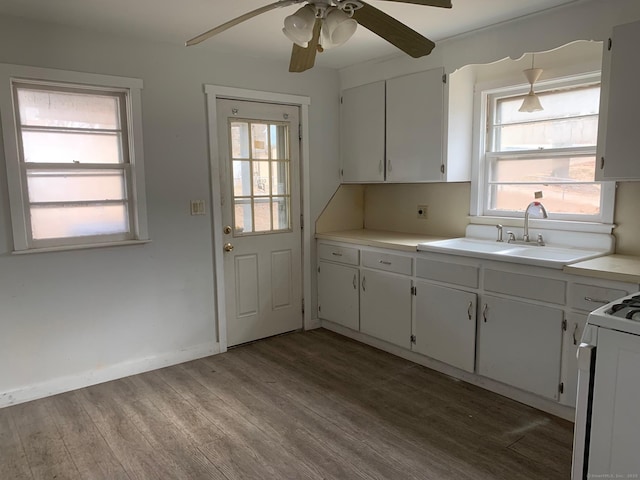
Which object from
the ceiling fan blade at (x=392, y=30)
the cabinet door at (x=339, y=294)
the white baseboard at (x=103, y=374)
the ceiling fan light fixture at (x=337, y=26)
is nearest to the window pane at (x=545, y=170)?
the cabinet door at (x=339, y=294)

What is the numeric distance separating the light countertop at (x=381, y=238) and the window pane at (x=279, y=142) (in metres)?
0.77

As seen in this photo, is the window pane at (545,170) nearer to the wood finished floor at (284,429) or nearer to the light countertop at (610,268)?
the light countertop at (610,268)

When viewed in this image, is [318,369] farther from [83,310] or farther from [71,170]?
[71,170]

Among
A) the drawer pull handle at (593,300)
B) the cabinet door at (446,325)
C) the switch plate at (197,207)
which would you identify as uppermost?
the switch plate at (197,207)

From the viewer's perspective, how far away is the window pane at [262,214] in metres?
3.80

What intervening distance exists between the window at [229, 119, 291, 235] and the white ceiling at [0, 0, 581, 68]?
26.7 inches

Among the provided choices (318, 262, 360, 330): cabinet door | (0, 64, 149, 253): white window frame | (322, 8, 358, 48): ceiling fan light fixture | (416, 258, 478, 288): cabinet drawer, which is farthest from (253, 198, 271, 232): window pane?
(322, 8, 358, 48): ceiling fan light fixture

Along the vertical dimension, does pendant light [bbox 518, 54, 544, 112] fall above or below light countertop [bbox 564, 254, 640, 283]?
above

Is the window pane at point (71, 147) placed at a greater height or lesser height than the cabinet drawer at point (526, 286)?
greater

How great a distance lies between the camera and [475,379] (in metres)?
3.04

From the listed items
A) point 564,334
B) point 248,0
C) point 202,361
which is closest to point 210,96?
point 248,0

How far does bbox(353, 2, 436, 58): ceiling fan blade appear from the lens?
1767 millimetres

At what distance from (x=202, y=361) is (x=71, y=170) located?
1.64 meters

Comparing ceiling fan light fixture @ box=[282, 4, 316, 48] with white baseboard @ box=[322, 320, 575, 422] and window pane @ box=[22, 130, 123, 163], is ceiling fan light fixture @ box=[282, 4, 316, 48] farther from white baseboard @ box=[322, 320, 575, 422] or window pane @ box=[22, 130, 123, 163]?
white baseboard @ box=[322, 320, 575, 422]
